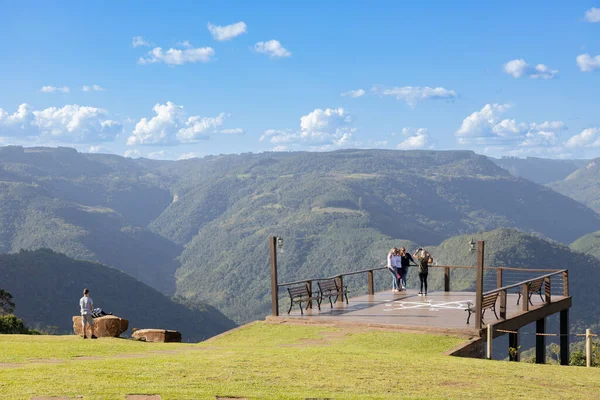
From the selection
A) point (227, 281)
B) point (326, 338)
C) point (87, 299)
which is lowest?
point (227, 281)

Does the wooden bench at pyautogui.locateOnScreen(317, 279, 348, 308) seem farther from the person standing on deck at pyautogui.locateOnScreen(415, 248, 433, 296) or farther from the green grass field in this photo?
the green grass field

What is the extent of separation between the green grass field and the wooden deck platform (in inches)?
47.5

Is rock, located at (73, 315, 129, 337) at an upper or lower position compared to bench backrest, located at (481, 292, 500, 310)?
lower

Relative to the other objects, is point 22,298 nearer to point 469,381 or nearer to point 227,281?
point 227,281

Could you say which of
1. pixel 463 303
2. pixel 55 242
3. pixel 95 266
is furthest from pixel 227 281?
pixel 463 303

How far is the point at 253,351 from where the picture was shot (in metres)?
13.1

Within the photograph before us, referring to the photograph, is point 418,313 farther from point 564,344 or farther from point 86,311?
point 86,311

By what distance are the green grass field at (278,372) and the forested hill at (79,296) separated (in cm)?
9051

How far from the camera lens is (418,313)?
61.6 feet

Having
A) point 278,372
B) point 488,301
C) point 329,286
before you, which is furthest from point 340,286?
point 278,372

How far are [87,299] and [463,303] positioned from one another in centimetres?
1057

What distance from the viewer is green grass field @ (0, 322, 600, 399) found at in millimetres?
9117

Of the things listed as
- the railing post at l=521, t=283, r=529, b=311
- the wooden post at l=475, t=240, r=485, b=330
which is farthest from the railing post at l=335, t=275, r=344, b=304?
the wooden post at l=475, t=240, r=485, b=330

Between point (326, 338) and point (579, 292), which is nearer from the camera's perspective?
point (326, 338)
